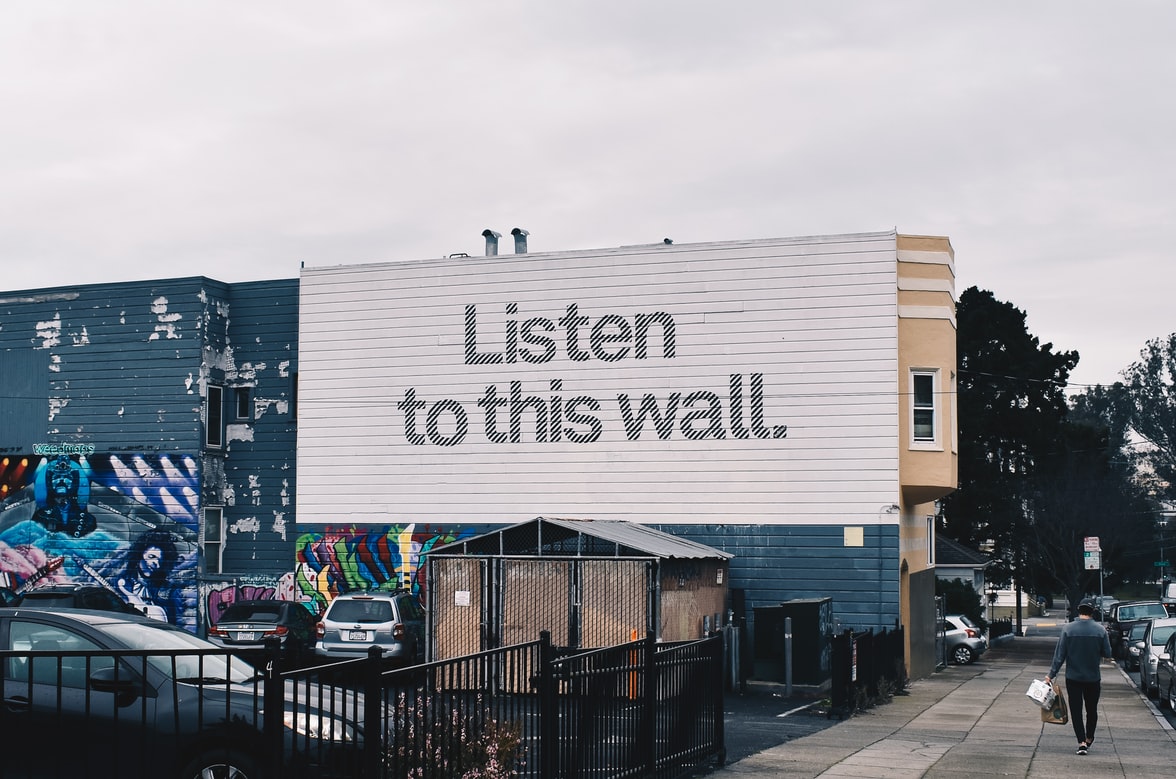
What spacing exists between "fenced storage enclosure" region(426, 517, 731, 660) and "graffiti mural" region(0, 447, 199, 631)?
392 inches

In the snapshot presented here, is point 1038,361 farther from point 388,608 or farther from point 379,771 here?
point 379,771

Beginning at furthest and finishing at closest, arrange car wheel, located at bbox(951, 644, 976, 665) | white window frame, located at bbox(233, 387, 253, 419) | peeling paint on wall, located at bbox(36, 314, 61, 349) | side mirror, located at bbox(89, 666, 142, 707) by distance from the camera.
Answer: car wheel, located at bbox(951, 644, 976, 665) < peeling paint on wall, located at bbox(36, 314, 61, 349) < white window frame, located at bbox(233, 387, 253, 419) < side mirror, located at bbox(89, 666, 142, 707)

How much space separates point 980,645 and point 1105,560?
2449 centimetres

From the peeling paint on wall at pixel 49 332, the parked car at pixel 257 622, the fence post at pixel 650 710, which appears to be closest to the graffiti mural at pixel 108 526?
the peeling paint on wall at pixel 49 332

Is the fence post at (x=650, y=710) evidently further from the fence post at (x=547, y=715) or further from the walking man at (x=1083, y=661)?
the walking man at (x=1083, y=661)

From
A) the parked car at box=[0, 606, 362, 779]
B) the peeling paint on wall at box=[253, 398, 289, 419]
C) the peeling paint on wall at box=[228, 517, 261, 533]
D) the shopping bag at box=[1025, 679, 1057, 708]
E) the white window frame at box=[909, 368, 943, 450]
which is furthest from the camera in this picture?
the peeling paint on wall at box=[253, 398, 289, 419]

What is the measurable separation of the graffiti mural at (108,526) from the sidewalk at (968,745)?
17.0m

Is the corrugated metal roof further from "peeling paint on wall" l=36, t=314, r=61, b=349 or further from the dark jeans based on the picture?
"peeling paint on wall" l=36, t=314, r=61, b=349

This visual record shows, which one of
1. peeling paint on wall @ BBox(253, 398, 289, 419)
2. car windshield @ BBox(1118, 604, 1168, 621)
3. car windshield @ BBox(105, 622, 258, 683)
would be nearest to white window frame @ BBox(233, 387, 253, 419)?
peeling paint on wall @ BBox(253, 398, 289, 419)

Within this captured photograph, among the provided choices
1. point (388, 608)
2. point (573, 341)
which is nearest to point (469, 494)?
point (573, 341)

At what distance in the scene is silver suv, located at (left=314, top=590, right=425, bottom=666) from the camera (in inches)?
921

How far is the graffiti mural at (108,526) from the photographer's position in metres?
31.3

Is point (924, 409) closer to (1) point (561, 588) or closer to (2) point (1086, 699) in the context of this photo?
(1) point (561, 588)

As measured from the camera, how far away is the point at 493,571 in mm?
23594
